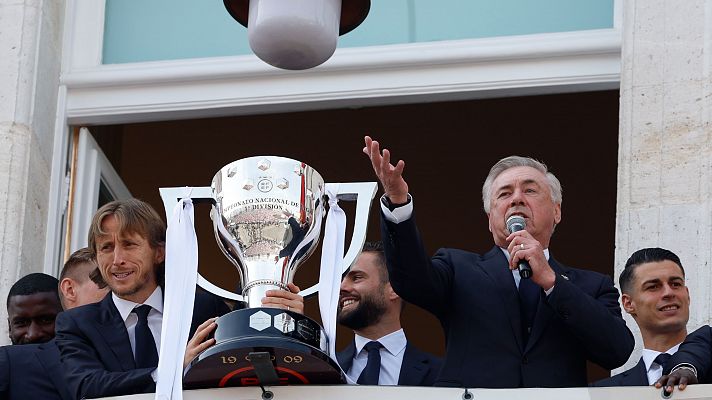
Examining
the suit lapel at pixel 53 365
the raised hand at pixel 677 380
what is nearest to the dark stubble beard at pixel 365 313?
the suit lapel at pixel 53 365

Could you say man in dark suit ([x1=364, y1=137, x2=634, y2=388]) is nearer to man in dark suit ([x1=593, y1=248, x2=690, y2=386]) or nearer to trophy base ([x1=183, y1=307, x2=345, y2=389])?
man in dark suit ([x1=593, y1=248, x2=690, y2=386])

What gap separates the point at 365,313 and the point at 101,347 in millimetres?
1261

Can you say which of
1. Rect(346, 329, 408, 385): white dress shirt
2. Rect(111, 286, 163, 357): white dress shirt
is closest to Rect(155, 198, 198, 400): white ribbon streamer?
Rect(111, 286, 163, 357): white dress shirt

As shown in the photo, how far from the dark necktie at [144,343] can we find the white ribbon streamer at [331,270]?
27.0 inches

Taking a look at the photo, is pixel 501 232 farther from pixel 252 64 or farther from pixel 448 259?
pixel 252 64

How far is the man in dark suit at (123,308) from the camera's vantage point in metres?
5.77

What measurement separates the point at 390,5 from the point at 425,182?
3.71 meters

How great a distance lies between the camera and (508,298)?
18.9 ft

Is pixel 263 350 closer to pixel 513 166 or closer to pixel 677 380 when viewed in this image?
pixel 677 380

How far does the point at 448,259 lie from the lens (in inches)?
231

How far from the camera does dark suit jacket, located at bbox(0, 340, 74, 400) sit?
233 inches

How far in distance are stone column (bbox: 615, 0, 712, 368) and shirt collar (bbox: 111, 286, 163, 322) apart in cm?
173

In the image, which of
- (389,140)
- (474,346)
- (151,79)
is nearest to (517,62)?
(151,79)

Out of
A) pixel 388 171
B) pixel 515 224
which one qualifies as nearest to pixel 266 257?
pixel 388 171
